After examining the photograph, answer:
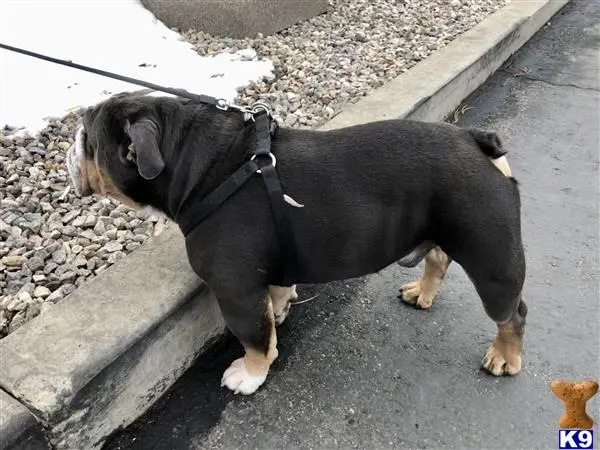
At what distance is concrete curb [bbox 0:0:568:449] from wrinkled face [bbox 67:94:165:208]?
0.47 meters

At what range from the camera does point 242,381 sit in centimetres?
297

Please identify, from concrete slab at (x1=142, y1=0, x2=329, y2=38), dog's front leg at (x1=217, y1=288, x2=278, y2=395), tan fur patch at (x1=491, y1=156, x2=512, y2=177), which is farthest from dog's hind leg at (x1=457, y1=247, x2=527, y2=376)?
concrete slab at (x1=142, y1=0, x2=329, y2=38)

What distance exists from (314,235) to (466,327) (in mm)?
1332

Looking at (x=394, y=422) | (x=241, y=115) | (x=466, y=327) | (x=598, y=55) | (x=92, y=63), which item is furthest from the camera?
(x=598, y=55)

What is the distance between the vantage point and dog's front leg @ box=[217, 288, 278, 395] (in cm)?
266

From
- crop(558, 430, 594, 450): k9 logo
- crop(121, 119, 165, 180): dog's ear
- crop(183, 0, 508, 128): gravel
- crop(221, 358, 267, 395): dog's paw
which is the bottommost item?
crop(558, 430, 594, 450): k9 logo

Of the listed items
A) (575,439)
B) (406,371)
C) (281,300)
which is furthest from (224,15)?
(575,439)

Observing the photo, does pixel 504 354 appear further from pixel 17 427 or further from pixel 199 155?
pixel 17 427

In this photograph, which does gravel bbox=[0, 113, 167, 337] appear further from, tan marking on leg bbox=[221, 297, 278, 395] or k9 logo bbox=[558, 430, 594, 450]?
k9 logo bbox=[558, 430, 594, 450]

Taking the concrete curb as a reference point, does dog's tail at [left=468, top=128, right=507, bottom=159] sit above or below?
above

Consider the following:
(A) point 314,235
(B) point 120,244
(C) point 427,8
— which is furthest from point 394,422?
(C) point 427,8

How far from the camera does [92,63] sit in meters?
5.14

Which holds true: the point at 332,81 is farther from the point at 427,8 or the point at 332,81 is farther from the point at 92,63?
the point at 427,8

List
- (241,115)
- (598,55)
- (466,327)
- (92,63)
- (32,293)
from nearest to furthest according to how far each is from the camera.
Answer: (241,115) → (32,293) → (466,327) → (92,63) → (598,55)
